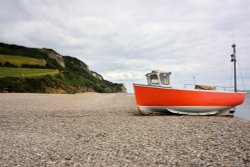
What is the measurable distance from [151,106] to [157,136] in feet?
28.8

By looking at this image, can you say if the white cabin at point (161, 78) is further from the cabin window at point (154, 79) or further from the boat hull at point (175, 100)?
the boat hull at point (175, 100)

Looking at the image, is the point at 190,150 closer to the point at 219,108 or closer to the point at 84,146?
the point at 84,146

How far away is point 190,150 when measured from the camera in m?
8.23

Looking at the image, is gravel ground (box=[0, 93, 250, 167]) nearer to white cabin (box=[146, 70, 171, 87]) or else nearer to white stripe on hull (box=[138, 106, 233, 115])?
white stripe on hull (box=[138, 106, 233, 115])

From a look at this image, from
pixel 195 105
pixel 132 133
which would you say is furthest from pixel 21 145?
pixel 195 105

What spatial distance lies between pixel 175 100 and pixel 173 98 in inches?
Result: 8.3

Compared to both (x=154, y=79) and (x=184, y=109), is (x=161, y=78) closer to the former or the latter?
(x=154, y=79)

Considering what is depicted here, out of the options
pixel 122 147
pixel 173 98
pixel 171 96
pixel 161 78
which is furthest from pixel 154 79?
pixel 122 147

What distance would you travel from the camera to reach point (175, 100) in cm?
1875

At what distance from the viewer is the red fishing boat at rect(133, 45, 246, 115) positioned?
1869 centimetres

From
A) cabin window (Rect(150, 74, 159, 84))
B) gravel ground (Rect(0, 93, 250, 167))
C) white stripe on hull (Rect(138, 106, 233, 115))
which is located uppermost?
cabin window (Rect(150, 74, 159, 84))

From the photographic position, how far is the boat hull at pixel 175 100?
61.2ft

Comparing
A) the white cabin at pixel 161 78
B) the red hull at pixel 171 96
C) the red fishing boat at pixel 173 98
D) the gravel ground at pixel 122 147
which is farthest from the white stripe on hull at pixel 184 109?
the gravel ground at pixel 122 147

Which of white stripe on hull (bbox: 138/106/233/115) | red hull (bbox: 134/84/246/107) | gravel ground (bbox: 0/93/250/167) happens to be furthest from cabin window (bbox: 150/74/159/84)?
gravel ground (bbox: 0/93/250/167)
